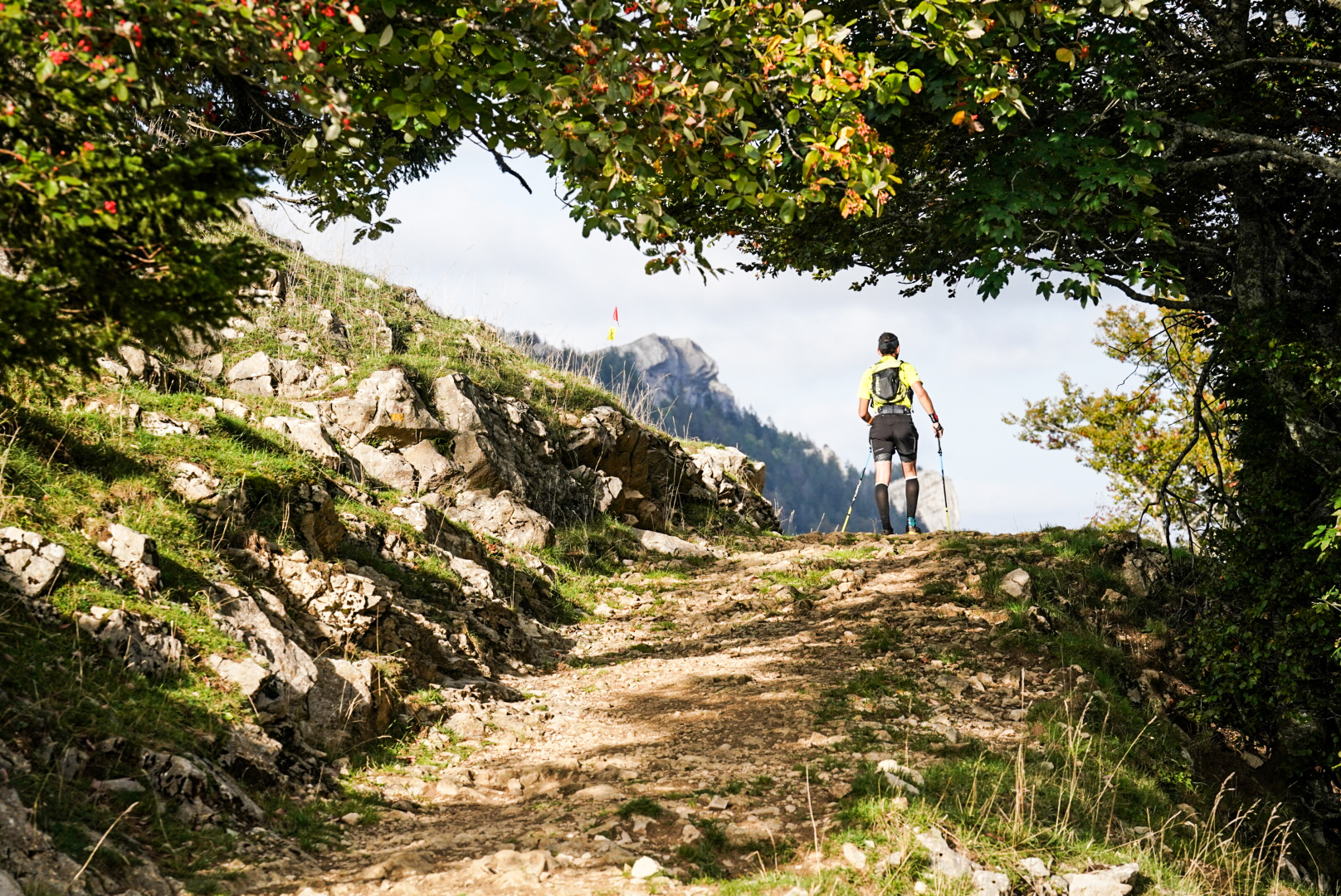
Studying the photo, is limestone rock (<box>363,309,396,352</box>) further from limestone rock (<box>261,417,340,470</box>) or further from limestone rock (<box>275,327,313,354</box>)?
limestone rock (<box>261,417,340,470</box>)

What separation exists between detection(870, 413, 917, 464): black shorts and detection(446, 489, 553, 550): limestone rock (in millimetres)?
5203

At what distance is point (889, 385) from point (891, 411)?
404 mm

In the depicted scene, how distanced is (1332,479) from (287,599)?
832cm

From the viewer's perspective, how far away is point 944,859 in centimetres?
440

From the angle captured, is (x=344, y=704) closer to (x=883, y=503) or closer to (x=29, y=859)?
(x=29, y=859)

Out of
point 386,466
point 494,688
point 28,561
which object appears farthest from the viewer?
point 386,466

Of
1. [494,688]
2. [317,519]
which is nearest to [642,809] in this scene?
[494,688]

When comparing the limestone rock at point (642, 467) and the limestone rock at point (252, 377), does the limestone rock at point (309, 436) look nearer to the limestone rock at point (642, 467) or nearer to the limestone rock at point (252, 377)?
the limestone rock at point (252, 377)

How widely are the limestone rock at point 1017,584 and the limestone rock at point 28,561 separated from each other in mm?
8276

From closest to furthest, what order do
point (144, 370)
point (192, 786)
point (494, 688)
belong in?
1. point (192, 786)
2. point (494, 688)
3. point (144, 370)

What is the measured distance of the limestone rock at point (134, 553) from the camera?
5.45 m

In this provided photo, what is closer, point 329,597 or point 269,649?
point 269,649

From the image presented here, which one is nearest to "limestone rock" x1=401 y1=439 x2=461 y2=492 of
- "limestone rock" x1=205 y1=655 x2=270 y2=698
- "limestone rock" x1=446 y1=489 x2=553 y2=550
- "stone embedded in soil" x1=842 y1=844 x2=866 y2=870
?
"limestone rock" x1=446 y1=489 x2=553 y2=550

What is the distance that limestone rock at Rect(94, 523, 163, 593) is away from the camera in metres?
5.45
